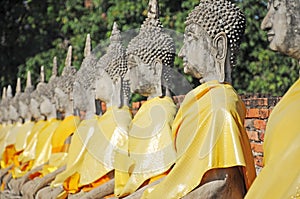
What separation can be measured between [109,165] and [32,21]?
7561mm

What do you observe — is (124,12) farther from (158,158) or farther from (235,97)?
(235,97)

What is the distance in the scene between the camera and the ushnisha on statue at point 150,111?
3043 millimetres

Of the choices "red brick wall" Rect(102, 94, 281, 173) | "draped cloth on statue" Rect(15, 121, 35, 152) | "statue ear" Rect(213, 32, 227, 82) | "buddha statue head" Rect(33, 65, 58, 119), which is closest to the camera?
"statue ear" Rect(213, 32, 227, 82)

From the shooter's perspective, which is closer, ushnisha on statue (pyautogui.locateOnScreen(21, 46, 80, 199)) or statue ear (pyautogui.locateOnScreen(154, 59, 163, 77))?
statue ear (pyautogui.locateOnScreen(154, 59, 163, 77))

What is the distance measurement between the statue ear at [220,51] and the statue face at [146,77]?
Result: 71 cm

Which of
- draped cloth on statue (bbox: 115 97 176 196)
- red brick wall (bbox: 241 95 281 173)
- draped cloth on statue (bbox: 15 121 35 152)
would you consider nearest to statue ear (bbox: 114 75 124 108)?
draped cloth on statue (bbox: 115 97 176 196)

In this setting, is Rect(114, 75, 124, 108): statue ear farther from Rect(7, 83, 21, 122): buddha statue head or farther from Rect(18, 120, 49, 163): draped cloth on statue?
Rect(7, 83, 21, 122): buddha statue head

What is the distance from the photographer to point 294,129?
72.0 inches

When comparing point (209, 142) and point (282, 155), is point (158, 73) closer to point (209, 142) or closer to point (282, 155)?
point (209, 142)

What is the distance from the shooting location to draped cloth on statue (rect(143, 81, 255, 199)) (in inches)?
92.4

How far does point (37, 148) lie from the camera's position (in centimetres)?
581

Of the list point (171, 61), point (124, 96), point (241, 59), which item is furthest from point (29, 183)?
point (241, 59)

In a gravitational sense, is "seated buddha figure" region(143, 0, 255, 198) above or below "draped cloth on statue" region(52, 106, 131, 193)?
above

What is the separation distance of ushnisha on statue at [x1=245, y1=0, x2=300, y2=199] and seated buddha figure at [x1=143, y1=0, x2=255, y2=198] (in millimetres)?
395
